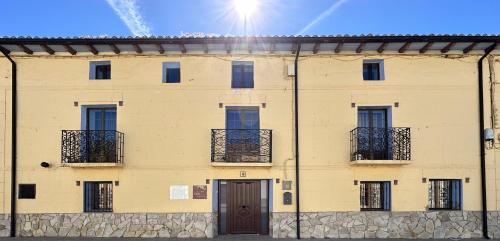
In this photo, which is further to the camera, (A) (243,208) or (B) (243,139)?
(A) (243,208)

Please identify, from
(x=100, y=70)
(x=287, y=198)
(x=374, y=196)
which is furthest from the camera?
(x=100, y=70)

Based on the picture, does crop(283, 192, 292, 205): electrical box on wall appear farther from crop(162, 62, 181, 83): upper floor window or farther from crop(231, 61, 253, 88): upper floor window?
crop(162, 62, 181, 83): upper floor window

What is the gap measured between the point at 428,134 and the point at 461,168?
140 cm

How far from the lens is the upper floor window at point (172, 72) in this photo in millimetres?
13031

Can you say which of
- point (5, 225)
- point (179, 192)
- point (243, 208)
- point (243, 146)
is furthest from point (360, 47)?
point (5, 225)

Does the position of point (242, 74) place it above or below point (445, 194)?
above

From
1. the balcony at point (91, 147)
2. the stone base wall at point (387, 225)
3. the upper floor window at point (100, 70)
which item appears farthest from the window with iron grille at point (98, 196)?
the stone base wall at point (387, 225)

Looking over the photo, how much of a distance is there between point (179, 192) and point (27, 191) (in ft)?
15.2

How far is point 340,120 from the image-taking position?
12734 millimetres

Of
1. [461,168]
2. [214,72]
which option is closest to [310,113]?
[214,72]

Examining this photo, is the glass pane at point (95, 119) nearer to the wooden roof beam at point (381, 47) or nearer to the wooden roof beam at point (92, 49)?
the wooden roof beam at point (92, 49)

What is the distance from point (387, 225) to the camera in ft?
40.8

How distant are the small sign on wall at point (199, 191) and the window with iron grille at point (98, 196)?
104 inches

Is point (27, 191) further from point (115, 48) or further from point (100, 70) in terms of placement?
point (115, 48)
